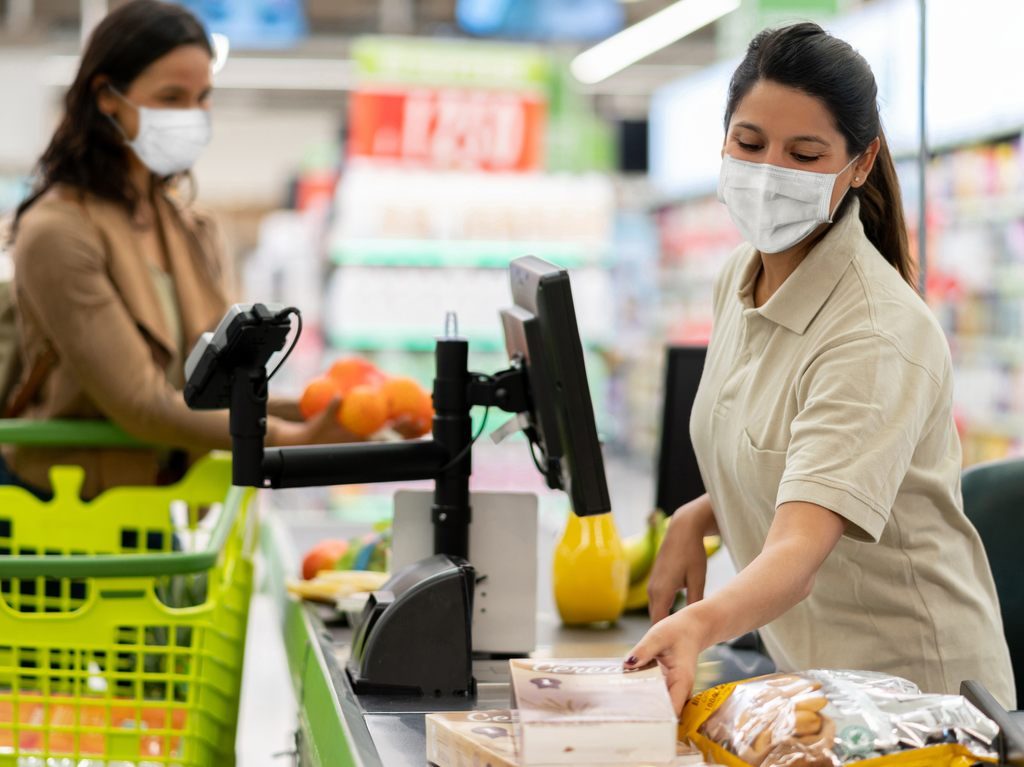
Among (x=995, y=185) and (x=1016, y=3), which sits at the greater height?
(x=1016, y=3)

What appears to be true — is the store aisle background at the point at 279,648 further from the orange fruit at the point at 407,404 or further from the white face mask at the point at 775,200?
the white face mask at the point at 775,200

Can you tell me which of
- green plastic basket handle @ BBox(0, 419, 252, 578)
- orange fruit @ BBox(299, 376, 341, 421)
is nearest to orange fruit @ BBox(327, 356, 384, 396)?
orange fruit @ BBox(299, 376, 341, 421)

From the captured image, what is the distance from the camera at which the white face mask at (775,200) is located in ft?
5.33

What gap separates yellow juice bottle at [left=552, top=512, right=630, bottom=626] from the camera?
2121 millimetres

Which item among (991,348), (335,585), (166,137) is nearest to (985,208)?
(991,348)

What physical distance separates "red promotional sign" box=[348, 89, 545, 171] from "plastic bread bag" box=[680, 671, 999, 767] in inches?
263

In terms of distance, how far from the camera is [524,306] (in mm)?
1506

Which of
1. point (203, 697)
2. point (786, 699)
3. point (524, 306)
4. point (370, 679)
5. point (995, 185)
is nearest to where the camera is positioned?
point (786, 699)

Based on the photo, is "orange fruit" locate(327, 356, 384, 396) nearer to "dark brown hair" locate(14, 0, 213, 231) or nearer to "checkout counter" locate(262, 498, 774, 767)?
"checkout counter" locate(262, 498, 774, 767)

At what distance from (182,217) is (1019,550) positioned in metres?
1.75

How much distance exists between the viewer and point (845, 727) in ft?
3.80

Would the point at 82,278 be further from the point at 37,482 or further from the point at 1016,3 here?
the point at 1016,3

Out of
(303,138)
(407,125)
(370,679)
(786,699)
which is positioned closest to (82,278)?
(370,679)

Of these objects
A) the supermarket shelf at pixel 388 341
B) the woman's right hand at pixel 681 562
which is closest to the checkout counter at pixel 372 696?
the woman's right hand at pixel 681 562
